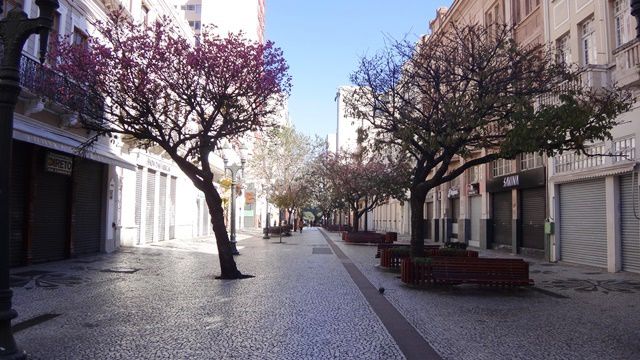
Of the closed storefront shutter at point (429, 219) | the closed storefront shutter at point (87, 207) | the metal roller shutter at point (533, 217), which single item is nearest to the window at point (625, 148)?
the metal roller shutter at point (533, 217)

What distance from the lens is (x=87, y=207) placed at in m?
19.8

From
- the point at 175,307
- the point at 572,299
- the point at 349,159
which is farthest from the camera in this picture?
the point at 349,159

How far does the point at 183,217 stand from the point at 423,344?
28.9 meters

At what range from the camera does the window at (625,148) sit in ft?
50.6

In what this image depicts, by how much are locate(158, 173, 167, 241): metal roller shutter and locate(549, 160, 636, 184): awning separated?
1880 cm

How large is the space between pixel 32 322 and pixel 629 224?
14.9 meters

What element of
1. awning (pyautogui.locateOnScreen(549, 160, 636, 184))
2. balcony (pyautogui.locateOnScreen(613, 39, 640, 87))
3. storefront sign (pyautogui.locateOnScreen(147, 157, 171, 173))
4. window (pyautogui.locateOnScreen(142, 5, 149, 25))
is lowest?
awning (pyautogui.locateOnScreen(549, 160, 636, 184))

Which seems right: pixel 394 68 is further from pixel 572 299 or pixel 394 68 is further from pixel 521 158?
pixel 521 158

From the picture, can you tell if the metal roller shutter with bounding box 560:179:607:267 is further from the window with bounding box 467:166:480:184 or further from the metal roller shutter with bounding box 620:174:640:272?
the window with bounding box 467:166:480:184

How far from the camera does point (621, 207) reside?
16219 mm

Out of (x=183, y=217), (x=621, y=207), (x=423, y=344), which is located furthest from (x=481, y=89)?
(x=183, y=217)

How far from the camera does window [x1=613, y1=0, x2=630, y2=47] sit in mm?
16111

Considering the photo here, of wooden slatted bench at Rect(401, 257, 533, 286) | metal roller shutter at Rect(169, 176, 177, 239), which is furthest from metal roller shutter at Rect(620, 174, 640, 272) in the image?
metal roller shutter at Rect(169, 176, 177, 239)

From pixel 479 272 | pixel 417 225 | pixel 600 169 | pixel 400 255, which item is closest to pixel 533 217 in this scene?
pixel 600 169
